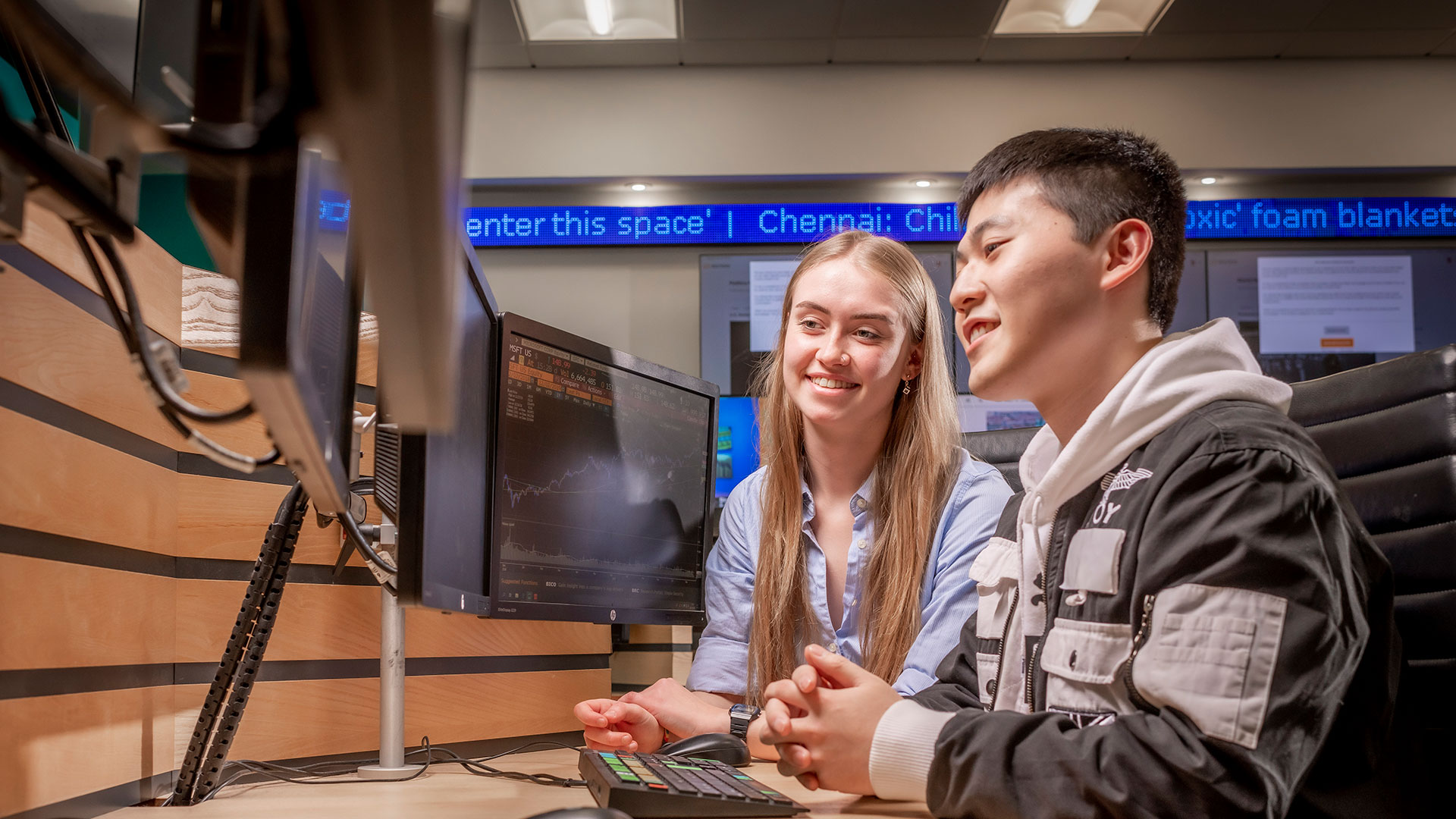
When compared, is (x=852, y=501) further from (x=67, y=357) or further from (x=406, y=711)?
(x=67, y=357)

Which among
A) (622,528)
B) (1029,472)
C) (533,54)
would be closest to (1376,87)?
(533,54)

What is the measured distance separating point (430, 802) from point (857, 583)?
33.4 inches

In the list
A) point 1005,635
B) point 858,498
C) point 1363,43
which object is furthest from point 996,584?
point 1363,43

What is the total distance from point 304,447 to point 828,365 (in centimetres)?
117

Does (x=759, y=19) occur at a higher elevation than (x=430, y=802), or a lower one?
higher

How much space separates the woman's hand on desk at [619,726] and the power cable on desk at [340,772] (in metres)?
0.13

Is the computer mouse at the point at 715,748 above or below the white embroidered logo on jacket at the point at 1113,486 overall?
below

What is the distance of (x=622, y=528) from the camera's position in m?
A: 1.38

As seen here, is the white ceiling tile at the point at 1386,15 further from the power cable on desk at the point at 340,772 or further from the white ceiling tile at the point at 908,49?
the power cable on desk at the point at 340,772

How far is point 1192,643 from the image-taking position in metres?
0.72

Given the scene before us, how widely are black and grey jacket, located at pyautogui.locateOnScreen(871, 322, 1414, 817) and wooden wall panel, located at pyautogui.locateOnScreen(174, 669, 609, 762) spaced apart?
74 centimetres

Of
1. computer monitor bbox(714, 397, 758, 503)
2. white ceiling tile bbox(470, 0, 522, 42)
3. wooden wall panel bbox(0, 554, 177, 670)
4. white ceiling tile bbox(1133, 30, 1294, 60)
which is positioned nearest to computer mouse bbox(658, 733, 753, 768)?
wooden wall panel bbox(0, 554, 177, 670)

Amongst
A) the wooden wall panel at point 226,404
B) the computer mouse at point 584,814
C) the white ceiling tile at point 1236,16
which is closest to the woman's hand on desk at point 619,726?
the wooden wall panel at point 226,404

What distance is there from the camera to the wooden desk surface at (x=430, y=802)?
872 millimetres
